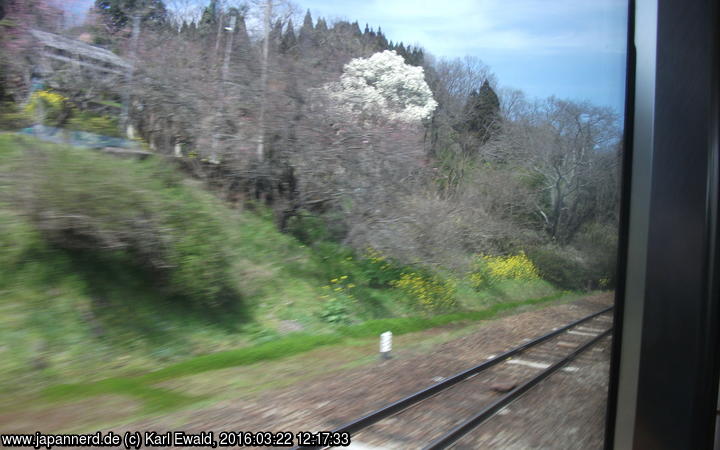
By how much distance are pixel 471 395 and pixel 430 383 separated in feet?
1.71

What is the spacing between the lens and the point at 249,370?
667cm

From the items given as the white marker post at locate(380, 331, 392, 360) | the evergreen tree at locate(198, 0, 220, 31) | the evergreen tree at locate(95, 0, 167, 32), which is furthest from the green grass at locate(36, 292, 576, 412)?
the evergreen tree at locate(198, 0, 220, 31)

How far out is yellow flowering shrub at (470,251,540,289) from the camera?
30.7 feet

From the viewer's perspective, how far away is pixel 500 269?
455 inches

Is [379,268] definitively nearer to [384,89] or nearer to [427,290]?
[427,290]

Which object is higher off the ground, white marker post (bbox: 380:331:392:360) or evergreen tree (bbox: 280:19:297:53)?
evergreen tree (bbox: 280:19:297:53)

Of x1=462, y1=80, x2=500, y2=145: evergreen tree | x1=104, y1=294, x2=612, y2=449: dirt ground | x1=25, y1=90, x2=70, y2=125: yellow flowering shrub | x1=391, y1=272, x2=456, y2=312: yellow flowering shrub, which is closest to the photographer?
x1=104, y1=294, x2=612, y2=449: dirt ground

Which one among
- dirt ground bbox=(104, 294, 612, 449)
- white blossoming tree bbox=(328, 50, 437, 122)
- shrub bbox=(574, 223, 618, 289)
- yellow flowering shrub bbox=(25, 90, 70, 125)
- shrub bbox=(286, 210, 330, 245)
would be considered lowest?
dirt ground bbox=(104, 294, 612, 449)

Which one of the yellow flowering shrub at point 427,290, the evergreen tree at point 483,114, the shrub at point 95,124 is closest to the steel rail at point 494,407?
the evergreen tree at point 483,114

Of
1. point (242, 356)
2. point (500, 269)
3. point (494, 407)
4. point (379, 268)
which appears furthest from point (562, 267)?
point (379, 268)

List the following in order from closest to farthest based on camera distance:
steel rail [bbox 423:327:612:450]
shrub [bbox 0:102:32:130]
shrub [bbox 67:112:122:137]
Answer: steel rail [bbox 423:327:612:450] → shrub [bbox 0:102:32:130] → shrub [bbox 67:112:122:137]

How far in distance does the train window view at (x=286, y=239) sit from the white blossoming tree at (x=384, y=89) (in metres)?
0.06

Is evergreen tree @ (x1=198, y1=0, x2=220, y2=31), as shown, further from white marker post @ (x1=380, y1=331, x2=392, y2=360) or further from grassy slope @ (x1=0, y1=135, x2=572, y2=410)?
white marker post @ (x1=380, y1=331, x2=392, y2=360)

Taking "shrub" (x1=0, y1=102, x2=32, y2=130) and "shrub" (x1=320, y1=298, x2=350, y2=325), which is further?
"shrub" (x1=320, y1=298, x2=350, y2=325)
